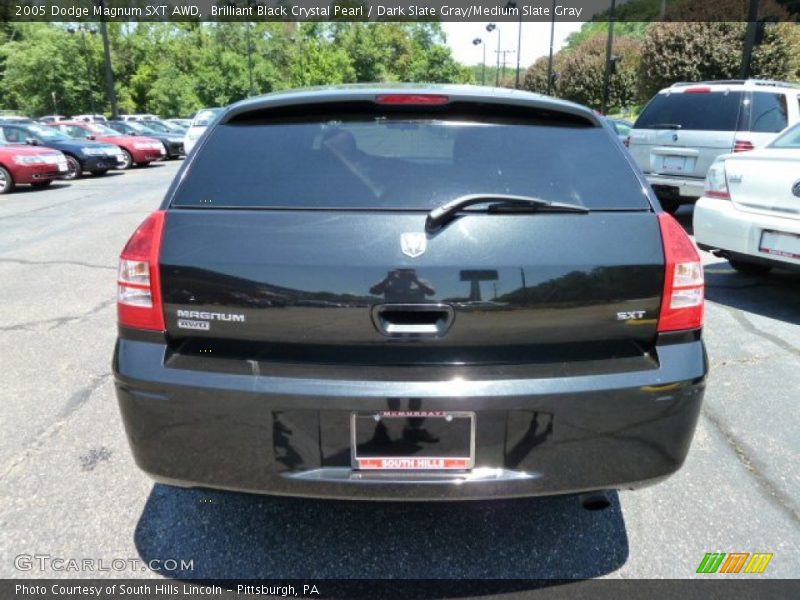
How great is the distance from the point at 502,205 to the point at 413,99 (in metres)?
0.57

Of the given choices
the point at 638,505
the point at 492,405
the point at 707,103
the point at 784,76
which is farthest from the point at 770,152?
the point at 784,76

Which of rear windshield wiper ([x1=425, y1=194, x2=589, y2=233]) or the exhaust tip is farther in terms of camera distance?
the exhaust tip

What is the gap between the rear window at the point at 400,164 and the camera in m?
2.07

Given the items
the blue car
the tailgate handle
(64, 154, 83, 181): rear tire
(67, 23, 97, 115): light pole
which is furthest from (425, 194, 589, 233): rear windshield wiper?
(67, 23, 97, 115): light pole

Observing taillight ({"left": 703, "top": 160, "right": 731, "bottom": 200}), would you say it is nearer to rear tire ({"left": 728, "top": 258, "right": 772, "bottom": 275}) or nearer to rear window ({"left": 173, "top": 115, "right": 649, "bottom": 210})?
rear tire ({"left": 728, "top": 258, "right": 772, "bottom": 275})

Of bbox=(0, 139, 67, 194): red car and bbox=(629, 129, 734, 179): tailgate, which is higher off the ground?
bbox=(629, 129, 734, 179): tailgate

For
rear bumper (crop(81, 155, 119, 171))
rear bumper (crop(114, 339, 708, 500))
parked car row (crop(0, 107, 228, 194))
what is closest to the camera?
rear bumper (crop(114, 339, 708, 500))

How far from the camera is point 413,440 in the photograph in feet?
6.30

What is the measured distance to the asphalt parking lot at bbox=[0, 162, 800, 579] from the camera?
7.52ft

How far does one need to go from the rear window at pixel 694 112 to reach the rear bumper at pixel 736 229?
2938 millimetres

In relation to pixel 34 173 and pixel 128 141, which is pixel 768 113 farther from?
pixel 128 141

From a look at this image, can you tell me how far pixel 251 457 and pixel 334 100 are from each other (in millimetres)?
1291

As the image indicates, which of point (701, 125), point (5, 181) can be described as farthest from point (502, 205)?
point (5, 181)

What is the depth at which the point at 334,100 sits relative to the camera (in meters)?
2.26
